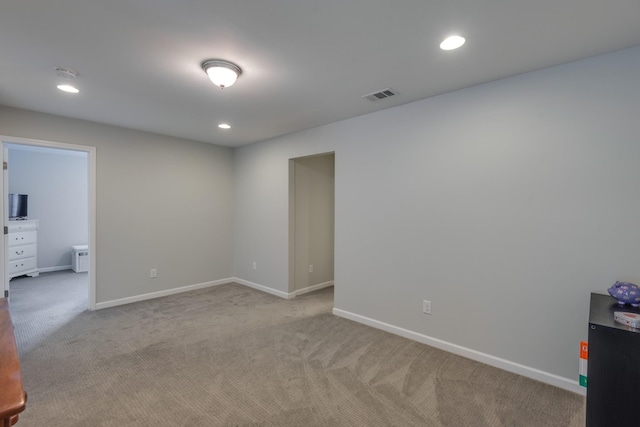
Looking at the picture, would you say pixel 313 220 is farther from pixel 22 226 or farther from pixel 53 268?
pixel 53 268

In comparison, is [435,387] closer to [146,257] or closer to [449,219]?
[449,219]

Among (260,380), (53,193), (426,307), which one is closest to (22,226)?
(53,193)

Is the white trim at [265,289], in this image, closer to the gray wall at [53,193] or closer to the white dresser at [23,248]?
the white dresser at [23,248]

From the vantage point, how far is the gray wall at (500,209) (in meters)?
2.16

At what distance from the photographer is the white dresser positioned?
5461 mm

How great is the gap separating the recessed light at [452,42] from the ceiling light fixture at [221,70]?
1534 mm

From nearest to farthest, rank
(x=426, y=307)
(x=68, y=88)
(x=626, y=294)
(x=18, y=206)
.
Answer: (x=626, y=294) → (x=68, y=88) → (x=426, y=307) → (x=18, y=206)

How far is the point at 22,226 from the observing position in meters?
5.65

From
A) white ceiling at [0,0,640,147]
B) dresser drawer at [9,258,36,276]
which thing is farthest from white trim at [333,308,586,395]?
dresser drawer at [9,258,36,276]

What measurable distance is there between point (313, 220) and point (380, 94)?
8.14 feet

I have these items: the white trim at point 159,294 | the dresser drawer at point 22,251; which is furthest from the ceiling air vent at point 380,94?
the dresser drawer at point 22,251

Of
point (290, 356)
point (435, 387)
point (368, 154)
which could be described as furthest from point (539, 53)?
point (290, 356)

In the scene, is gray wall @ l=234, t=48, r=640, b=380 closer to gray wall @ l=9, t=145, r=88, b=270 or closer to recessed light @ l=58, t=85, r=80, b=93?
recessed light @ l=58, t=85, r=80, b=93

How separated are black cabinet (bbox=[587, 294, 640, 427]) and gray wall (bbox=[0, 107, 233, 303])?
4914mm
